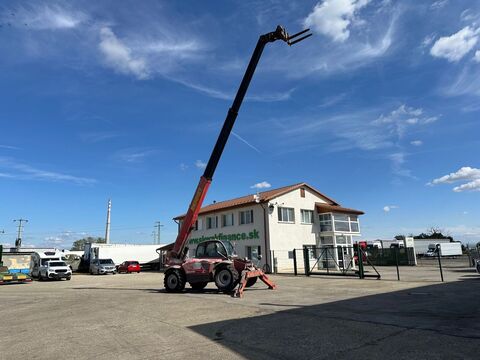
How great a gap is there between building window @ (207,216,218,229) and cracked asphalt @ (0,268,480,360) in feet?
84.3

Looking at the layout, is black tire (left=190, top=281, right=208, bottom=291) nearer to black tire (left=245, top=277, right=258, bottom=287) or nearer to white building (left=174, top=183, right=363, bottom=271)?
black tire (left=245, top=277, right=258, bottom=287)

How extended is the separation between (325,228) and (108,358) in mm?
32265

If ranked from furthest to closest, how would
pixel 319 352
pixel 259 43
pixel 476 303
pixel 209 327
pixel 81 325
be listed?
pixel 259 43, pixel 476 303, pixel 81 325, pixel 209 327, pixel 319 352

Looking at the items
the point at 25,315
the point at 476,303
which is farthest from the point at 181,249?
the point at 476,303

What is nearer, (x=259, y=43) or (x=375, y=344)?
(x=375, y=344)

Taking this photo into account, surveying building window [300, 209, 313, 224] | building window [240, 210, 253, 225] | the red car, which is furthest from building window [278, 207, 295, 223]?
the red car

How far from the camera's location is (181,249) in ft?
63.1

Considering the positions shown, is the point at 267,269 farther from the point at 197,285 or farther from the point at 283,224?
the point at 197,285

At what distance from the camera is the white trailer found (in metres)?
50.3

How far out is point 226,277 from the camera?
16.8m

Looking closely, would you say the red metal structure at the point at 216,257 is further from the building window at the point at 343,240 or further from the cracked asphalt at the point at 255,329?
the building window at the point at 343,240

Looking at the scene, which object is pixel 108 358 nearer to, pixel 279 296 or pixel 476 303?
pixel 279 296

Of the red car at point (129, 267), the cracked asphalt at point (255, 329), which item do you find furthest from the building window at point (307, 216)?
the cracked asphalt at point (255, 329)

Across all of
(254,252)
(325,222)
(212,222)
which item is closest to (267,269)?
(254,252)
